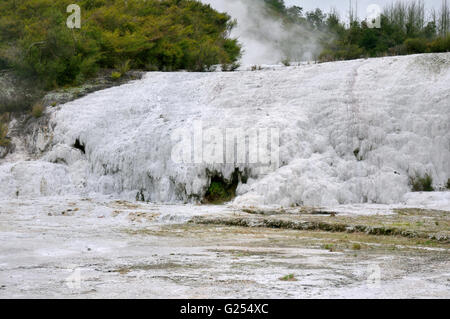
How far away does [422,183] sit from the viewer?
44.4ft

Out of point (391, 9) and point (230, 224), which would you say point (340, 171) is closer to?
point (230, 224)

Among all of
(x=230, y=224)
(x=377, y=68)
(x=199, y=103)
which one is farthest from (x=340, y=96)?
(x=230, y=224)

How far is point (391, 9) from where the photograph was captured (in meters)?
31.0

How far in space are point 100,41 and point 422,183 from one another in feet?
47.2

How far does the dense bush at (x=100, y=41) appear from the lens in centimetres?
2100

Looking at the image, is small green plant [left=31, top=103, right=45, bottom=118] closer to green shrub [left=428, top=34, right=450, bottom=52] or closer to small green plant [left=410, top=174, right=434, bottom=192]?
small green plant [left=410, top=174, right=434, bottom=192]

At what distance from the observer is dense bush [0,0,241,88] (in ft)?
68.9

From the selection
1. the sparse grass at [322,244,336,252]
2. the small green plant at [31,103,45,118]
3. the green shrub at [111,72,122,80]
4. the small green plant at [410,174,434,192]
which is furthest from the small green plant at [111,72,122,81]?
the sparse grass at [322,244,336,252]

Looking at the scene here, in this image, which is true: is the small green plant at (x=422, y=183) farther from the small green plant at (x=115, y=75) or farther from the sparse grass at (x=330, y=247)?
the small green plant at (x=115, y=75)

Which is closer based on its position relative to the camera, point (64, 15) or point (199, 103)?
point (199, 103)

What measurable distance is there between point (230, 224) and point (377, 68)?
29.9 ft

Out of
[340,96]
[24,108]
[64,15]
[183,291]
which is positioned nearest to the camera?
[183,291]

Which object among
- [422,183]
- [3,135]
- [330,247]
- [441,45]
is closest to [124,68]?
[3,135]
